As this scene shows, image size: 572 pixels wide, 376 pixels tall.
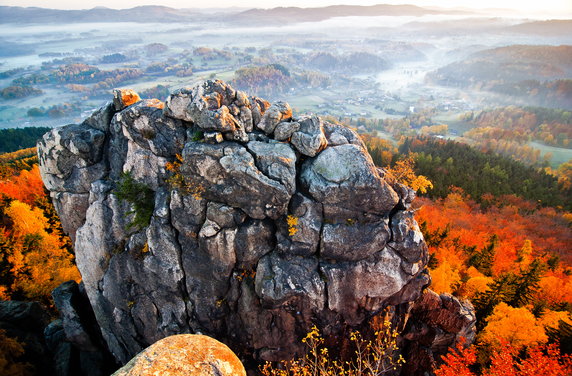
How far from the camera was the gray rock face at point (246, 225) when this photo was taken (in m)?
20.1

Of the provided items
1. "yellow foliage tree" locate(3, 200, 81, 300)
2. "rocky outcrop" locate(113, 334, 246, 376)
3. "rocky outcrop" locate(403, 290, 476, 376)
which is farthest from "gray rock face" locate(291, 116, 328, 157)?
"yellow foliage tree" locate(3, 200, 81, 300)

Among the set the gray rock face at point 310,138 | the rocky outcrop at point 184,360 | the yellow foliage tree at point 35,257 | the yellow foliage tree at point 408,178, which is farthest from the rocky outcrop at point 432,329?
the yellow foliage tree at point 35,257

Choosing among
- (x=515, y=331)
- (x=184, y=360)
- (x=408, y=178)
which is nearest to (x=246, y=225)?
(x=184, y=360)

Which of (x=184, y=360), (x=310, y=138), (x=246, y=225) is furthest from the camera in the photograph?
(x=246, y=225)

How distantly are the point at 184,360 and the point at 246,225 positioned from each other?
382 inches

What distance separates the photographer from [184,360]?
12703mm

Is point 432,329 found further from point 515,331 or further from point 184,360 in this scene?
point 184,360

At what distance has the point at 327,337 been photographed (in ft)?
71.4

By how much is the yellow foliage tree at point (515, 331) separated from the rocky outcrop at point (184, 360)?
80.6ft

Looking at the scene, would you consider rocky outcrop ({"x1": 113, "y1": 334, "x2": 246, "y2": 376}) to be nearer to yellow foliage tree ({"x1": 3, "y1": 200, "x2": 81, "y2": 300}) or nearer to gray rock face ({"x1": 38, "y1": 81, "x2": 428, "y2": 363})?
gray rock face ({"x1": 38, "y1": 81, "x2": 428, "y2": 363})

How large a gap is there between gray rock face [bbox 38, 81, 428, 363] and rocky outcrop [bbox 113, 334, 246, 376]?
Result: 662cm

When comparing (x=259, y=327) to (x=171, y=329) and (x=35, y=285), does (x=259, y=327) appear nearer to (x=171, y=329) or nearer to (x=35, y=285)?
(x=171, y=329)

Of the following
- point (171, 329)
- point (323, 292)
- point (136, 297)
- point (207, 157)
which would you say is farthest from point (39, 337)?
point (323, 292)

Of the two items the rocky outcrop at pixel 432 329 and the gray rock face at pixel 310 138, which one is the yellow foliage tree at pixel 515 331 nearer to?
the rocky outcrop at pixel 432 329
